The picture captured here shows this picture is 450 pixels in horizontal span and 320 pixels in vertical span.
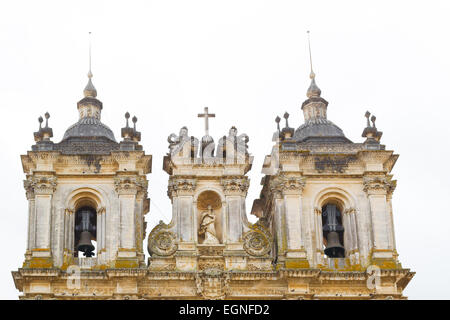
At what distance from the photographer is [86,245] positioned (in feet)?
136

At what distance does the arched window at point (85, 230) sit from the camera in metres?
41.4

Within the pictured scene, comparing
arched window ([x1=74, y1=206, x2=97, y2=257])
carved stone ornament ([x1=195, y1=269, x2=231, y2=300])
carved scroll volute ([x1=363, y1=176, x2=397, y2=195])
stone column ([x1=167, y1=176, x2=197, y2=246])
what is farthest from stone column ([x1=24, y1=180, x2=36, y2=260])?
carved scroll volute ([x1=363, y1=176, x2=397, y2=195])

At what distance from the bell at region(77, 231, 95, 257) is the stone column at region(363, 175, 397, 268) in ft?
32.3

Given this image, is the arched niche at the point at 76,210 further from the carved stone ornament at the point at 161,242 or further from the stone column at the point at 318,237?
the stone column at the point at 318,237

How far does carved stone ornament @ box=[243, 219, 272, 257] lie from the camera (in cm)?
4072

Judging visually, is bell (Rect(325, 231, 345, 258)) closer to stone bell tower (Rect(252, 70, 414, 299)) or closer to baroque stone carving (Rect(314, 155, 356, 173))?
stone bell tower (Rect(252, 70, 414, 299))

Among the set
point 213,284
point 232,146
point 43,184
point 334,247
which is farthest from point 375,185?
point 43,184

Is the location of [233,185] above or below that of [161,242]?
above

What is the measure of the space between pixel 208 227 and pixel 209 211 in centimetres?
68

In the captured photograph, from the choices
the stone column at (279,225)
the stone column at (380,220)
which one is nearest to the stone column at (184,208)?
the stone column at (279,225)

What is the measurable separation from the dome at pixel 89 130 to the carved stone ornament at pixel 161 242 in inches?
173

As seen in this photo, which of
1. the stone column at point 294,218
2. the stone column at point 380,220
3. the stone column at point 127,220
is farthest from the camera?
the stone column at point 380,220

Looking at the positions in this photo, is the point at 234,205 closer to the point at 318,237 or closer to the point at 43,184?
the point at 318,237
